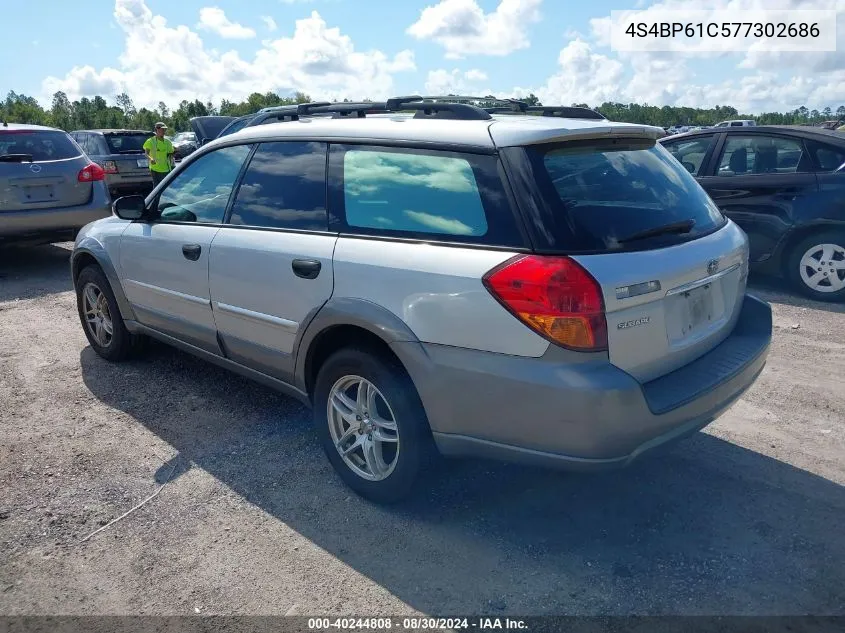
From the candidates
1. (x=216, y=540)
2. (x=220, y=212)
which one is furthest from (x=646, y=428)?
(x=220, y=212)

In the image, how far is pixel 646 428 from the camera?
2.59 metres

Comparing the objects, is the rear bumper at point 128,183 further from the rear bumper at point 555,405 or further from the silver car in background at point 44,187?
the rear bumper at point 555,405

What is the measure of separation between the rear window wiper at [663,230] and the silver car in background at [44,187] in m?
7.66

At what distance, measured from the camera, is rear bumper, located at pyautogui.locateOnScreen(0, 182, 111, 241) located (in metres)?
8.02

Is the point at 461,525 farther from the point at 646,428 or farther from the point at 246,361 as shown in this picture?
the point at 246,361

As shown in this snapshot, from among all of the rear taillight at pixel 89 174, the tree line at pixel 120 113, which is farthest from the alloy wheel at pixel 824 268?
the tree line at pixel 120 113

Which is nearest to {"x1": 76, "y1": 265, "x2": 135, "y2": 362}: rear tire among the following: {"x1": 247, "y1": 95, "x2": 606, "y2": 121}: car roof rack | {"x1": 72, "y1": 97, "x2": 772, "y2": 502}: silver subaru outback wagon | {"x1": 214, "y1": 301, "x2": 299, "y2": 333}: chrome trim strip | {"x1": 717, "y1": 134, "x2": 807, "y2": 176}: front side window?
{"x1": 72, "y1": 97, "x2": 772, "y2": 502}: silver subaru outback wagon

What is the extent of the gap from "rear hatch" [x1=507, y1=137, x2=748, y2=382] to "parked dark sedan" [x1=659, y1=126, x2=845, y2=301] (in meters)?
4.15

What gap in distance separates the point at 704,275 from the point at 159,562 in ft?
8.67

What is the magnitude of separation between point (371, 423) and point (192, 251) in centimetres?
164

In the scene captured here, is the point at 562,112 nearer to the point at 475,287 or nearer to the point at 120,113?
the point at 475,287

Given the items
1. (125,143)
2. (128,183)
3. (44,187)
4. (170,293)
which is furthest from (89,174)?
(125,143)

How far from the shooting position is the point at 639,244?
2725 millimetres

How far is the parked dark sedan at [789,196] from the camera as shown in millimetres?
6656
